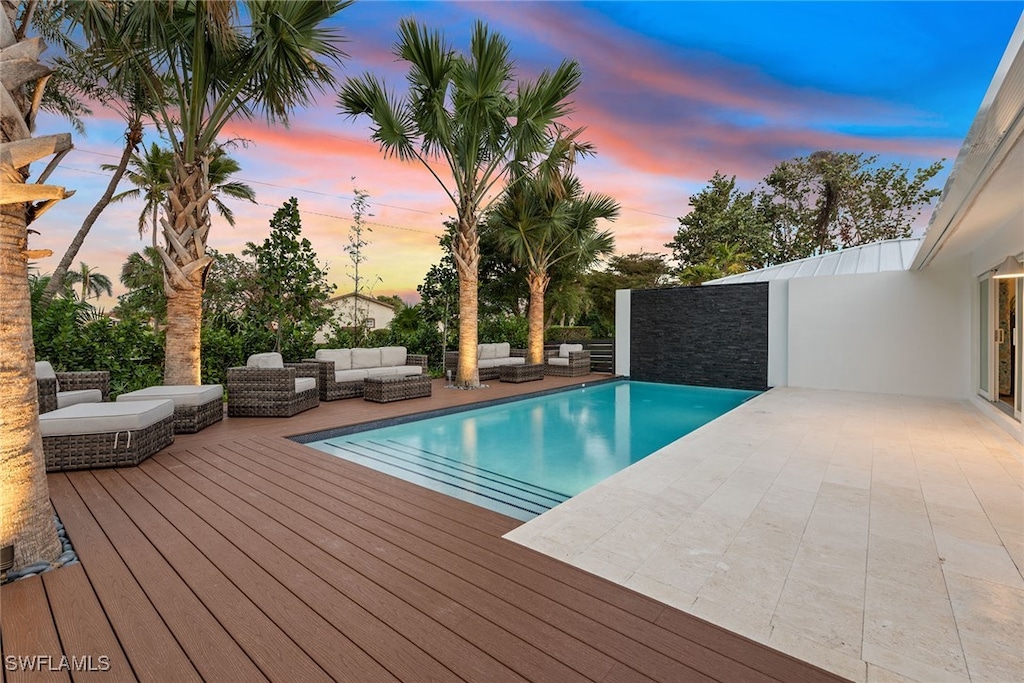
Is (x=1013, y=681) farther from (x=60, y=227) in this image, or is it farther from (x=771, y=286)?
(x=60, y=227)

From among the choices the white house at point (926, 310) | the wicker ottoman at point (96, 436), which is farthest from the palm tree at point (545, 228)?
the wicker ottoman at point (96, 436)

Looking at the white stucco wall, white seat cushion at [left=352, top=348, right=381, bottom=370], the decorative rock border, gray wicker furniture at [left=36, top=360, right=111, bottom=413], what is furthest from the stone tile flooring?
white seat cushion at [left=352, top=348, right=381, bottom=370]

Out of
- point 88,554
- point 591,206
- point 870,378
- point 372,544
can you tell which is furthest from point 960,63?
point 88,554

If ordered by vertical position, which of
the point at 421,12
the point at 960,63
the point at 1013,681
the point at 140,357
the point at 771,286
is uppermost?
the point at 960,63

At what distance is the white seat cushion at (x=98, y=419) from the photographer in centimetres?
351

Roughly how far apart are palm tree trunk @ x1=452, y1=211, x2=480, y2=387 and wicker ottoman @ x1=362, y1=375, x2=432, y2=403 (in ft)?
4.65

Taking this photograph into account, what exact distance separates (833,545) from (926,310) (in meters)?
8.13

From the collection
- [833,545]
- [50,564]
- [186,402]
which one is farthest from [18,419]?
[833,545]

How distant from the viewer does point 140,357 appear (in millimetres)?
6797

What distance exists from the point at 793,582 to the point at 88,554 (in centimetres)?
341

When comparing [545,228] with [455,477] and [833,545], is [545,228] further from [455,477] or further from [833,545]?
[833,545]

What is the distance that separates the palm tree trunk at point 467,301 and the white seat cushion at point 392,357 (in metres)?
1.13

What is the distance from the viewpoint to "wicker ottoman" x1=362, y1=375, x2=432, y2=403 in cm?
708

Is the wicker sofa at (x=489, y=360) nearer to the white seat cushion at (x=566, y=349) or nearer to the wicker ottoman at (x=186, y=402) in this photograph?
the white seat cushion at (x=566, y=349)
